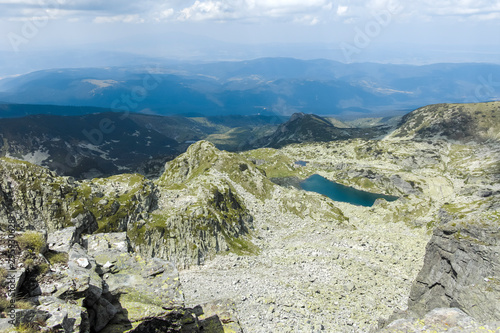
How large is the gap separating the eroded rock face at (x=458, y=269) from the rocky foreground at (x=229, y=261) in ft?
0.57

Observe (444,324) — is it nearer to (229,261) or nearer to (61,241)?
(61,241)

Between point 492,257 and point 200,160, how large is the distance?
116 meters

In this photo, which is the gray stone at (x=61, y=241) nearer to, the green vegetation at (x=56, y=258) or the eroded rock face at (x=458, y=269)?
the green vegetation at (x=56, y=258)

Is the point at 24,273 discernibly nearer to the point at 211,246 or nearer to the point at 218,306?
the point at 218,306

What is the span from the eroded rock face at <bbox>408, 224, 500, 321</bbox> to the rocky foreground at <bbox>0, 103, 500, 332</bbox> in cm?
17

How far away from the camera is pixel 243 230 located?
9125 centimetres

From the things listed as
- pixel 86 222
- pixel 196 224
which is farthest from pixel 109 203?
pixel 196 224

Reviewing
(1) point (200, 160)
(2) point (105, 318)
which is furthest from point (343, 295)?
(1) point (200, 160)

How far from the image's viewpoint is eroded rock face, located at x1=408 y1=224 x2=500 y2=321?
39062mm

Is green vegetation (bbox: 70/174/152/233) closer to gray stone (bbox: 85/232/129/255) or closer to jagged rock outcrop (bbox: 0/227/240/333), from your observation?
gray stone (bbox: 85/232/129/255)

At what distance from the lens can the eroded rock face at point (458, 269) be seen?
39062 mm

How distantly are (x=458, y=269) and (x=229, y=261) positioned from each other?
4791 centimetres

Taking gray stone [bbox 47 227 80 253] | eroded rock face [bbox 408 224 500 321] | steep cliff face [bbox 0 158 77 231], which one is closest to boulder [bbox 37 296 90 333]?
gray stone [bbox 47 227 80 253]

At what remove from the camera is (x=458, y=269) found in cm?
4616
